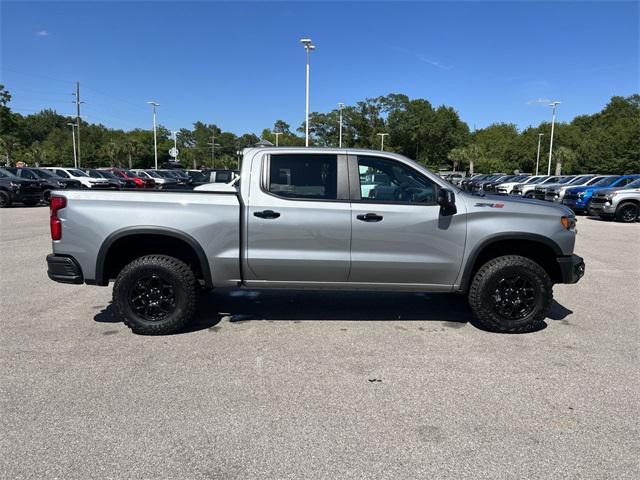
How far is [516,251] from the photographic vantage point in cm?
513

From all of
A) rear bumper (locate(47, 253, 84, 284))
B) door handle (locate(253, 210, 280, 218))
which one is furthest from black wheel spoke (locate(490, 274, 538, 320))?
rear bumper (locate(47, 253, 84, 284))

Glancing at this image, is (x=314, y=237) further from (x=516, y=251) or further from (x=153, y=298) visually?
(x=516, y=251)

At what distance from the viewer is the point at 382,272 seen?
479 centimetres

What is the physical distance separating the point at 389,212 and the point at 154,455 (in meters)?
2.96

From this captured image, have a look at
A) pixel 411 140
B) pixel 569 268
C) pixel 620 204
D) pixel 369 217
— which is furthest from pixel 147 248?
pixel 411 140

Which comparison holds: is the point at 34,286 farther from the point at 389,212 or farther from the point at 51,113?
the point at 51,113

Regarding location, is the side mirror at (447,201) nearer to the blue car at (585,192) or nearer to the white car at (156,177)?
the blue car at (585,192)

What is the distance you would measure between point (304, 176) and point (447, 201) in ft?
4.73

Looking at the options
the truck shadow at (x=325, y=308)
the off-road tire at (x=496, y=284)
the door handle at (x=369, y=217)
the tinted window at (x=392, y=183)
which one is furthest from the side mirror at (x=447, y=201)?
the truck shadow at (x=325, y=308)

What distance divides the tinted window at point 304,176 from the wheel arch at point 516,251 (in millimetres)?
1566

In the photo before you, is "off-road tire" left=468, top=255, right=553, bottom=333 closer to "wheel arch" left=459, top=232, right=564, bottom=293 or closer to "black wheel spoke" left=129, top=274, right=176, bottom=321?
"wheel arch" left=459, top=232, right=564, bottom=293

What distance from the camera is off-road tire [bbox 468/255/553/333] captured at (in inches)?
190

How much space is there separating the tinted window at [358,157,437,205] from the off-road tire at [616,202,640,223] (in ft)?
49.5

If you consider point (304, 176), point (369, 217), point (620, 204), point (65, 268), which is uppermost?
point (304, 176)
